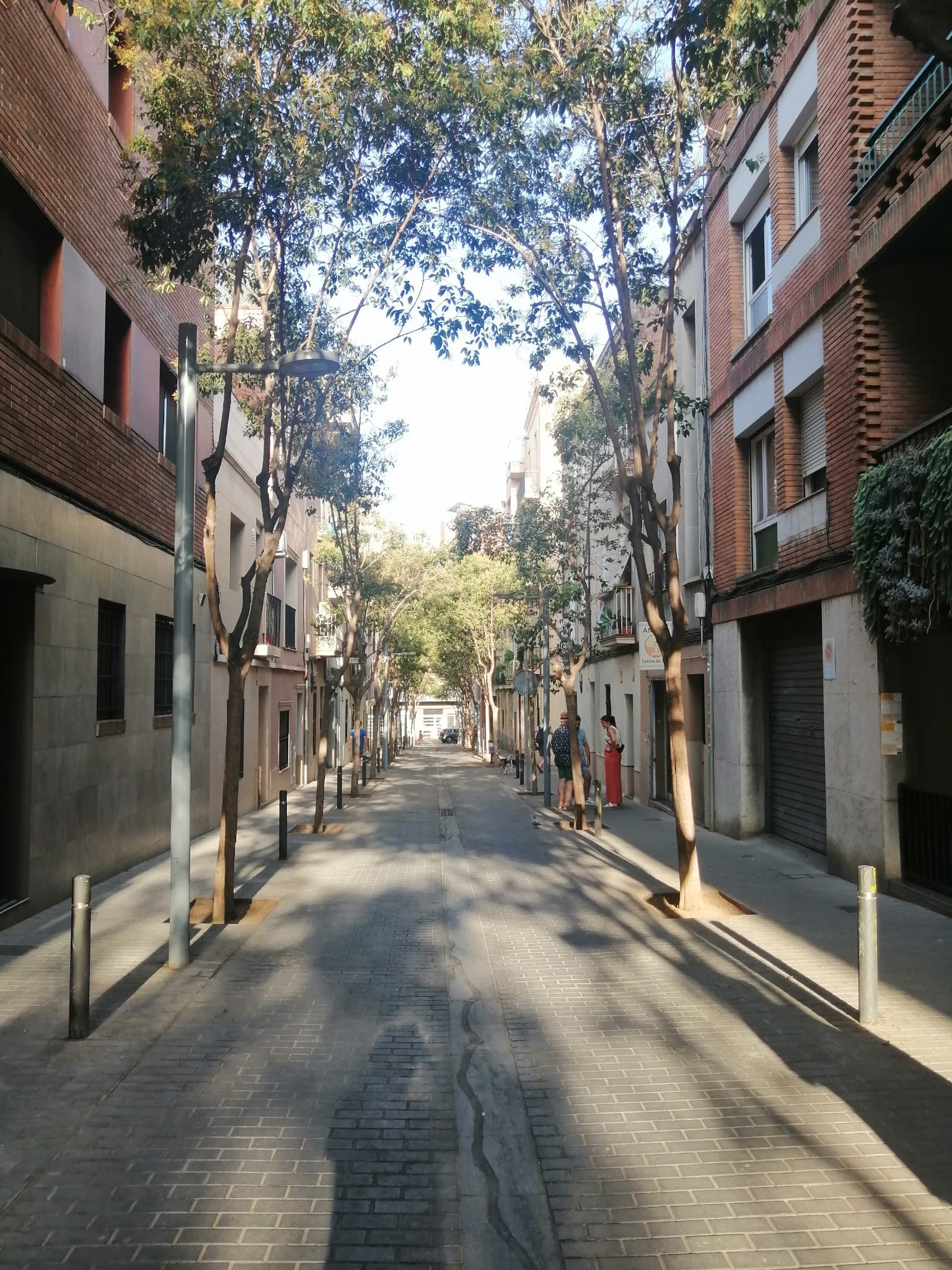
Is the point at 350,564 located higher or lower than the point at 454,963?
higher

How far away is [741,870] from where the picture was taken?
41.0 ft

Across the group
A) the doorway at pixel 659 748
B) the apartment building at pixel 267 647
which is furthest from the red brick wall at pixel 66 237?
the doorway at pixel 659 748

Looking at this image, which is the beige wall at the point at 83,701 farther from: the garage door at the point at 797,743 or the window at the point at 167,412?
the garage door at the point at 797,743

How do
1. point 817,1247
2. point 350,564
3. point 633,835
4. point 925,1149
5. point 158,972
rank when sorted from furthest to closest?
1. point 350,564
2. point 633,835
3. point 158,972
4. point 925,1149
5. point 817,1247

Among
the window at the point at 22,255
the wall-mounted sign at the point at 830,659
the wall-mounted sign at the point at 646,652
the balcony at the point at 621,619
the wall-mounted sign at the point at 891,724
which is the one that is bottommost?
the wall-mounted sign at the point at 891,724

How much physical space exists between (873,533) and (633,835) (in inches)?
297

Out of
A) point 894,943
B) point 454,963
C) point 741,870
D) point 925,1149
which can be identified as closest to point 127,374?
point 454,963

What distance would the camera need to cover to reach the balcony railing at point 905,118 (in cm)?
973

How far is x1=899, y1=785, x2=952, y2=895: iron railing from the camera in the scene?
9.67 metres

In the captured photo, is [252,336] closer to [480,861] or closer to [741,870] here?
[480,861]

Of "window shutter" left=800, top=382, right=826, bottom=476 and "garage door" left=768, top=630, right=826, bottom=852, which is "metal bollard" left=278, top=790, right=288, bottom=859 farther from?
"window shutter" left=800, top=382, right=826, bottom=476

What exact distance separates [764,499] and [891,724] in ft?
18.7

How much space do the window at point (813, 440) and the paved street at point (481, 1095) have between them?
19.6 ft

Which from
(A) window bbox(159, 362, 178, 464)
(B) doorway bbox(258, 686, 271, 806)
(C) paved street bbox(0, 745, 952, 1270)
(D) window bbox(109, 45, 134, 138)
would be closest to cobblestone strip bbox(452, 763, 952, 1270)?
(C) paved street bbox(0, 745, 952, 1270)
